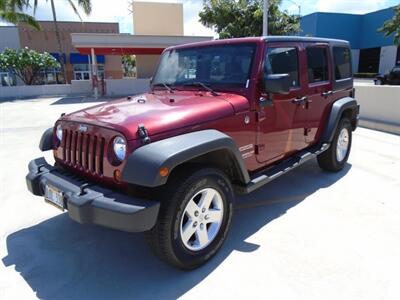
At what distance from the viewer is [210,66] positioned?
12.5 ft

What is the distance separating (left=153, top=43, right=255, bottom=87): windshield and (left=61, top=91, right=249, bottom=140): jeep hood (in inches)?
9.6

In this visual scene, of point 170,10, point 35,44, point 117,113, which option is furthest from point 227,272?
point 35,44

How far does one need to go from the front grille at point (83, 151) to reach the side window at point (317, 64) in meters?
2.92

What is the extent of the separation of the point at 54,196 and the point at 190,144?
1324 millimetres

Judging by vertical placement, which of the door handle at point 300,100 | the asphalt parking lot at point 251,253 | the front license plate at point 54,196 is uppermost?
the door handle at point 300,100

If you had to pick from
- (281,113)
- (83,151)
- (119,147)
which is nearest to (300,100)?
(281,113)

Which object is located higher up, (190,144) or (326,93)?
(326,93)

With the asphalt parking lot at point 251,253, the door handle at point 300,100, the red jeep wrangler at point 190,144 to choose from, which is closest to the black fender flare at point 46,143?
the red jeep wrangler at point 190,144

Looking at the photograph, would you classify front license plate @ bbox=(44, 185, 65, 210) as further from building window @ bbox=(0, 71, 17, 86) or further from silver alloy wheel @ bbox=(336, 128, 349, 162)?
building window @ bbox=(0, 71, 17, 86)

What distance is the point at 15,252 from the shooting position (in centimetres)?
328

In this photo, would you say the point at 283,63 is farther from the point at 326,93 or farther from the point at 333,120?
the point at 333,120

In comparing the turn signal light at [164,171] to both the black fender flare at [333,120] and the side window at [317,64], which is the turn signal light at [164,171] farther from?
the black fender flare at [333,120]

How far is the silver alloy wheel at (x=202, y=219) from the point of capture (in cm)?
285

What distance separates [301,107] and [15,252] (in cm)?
360
